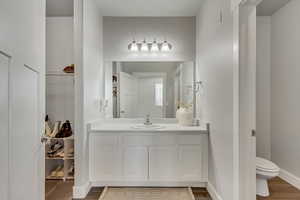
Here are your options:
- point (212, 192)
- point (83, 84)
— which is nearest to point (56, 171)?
point (83, 84)

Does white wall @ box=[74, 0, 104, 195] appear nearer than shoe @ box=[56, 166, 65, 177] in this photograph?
Yes

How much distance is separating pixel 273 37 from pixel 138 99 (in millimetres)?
2426

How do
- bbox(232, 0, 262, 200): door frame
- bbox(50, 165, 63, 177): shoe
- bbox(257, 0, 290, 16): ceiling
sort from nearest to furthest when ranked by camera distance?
bbox(232, 0, 262, 200): door frame
bbox(257, 0, 290, 16): ceiling
bbox(50, 165, 63, 177): shoe

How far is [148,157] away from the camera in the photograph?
280cm

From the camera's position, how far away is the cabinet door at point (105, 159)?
2799 millimetres

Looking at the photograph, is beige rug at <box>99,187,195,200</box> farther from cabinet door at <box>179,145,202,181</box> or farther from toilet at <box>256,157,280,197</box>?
toilet at <box>256,157,280,197</box>

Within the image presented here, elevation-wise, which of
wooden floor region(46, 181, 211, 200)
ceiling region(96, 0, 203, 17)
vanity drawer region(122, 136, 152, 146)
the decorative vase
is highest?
ceiling region(96, 0, 203, 17)

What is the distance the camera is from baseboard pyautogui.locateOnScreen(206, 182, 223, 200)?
7.66ft

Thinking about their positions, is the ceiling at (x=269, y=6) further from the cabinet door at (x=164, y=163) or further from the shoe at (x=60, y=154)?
the shoe at (x=60, y=154)

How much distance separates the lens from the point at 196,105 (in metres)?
3.41

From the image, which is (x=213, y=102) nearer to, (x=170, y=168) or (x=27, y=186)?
(x=170, y=168)

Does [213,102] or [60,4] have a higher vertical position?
[60,4]

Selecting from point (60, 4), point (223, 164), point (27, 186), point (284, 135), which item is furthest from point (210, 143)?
point (60, 4)

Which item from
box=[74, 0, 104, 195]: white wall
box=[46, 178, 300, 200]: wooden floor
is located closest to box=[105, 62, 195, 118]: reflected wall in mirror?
box=[74, 0, 104, 195]: white wall
